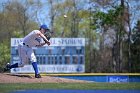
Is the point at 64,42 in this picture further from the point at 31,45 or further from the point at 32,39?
the point at 32,39

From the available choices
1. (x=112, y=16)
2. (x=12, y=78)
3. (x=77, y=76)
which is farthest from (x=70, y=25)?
(x=12, y=78)

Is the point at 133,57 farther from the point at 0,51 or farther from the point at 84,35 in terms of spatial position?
the point at 0,51

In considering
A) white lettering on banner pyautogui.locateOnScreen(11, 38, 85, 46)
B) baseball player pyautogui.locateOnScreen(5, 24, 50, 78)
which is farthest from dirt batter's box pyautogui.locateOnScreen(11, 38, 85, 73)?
baseball player pyautogui.locateOnScreen(5, 24, 50, 78)

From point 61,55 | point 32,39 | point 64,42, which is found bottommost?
point 61,55

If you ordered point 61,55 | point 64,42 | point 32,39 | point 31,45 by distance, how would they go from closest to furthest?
point 32,39 → point 31,45 → point 61,55 → point 64,42

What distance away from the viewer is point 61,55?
2942cm

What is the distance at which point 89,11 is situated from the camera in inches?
1690

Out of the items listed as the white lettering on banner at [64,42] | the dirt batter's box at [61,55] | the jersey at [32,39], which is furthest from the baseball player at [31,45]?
the white lettering on banner at [64,42]

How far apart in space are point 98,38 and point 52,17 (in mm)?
7133

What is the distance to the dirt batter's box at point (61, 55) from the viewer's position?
29438mm

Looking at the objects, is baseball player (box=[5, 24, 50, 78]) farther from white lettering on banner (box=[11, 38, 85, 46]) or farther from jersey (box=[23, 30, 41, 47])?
white lettering on banner (box=[11, 38, 85, 46])

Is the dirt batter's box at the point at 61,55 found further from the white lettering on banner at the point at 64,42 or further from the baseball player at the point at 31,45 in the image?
the baseball player at the point at 31,45

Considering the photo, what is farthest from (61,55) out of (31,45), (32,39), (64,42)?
(32,39)

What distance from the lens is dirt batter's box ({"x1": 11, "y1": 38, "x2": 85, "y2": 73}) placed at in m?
29.4
